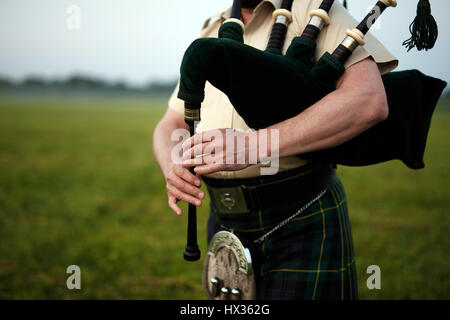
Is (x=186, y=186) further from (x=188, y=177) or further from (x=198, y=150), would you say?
(x=198, y=150)

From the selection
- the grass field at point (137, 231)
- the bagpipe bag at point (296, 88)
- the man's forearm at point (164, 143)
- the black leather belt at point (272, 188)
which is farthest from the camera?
the grass field at point (137, 231)

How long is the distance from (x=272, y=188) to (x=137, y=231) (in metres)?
3.33

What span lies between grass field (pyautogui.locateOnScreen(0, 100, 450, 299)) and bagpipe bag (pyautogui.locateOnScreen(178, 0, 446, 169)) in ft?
6.11

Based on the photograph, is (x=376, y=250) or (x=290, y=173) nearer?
(x=290, y=173)

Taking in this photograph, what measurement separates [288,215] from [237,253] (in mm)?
235

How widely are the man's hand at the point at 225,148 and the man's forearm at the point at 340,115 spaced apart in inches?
3.4

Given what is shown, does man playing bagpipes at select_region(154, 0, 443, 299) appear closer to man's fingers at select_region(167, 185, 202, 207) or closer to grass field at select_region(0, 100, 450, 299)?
man's fingers at select_region(167, 185, 202, 207)

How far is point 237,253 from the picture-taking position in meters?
1.54

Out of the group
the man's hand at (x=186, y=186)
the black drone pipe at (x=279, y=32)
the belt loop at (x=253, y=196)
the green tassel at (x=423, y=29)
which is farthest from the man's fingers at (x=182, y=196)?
the green tassel at (x=423, y=29)

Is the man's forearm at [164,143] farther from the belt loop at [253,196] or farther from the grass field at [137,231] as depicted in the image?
the grass field at [137,231]

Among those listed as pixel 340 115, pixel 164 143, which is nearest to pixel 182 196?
pixel 164 143

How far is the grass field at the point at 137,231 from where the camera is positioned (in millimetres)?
3166
